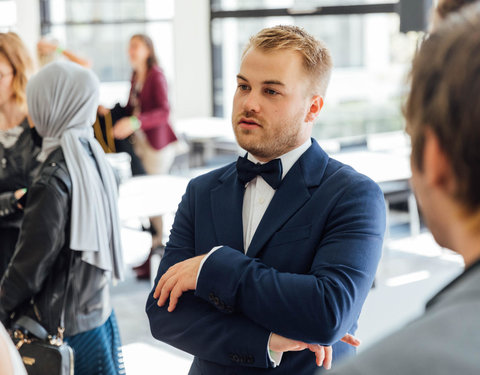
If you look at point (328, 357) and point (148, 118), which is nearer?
point (328, 357)

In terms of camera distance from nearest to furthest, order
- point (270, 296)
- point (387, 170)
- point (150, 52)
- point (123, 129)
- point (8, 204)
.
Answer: point (270, 296), point (8, 204), point (387, 170), point (123, 129), point (150, 52)

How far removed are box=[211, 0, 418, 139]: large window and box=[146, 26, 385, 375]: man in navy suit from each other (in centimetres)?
596

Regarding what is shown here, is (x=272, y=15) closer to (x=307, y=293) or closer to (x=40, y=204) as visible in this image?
(x=40, y=204)

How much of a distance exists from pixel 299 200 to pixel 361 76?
6967 mm

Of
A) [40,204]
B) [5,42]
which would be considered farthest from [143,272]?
[40,204]

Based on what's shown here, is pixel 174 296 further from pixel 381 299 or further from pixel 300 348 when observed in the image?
pixel 381 299

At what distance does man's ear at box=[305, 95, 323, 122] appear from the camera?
6.24 ft

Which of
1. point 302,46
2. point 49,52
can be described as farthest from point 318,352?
point 49,52

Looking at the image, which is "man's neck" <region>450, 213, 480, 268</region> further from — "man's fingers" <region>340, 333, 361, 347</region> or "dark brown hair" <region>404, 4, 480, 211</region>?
"man's fingers" <region>340, 333, 361, 347</region>

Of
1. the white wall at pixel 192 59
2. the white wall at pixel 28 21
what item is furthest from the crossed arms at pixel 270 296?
the white wall at pixel 28 21

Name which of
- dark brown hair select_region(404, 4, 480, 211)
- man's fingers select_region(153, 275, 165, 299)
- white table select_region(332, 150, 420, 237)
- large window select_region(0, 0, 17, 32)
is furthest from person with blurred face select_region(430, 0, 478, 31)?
large window select_region(0, 0, 17, 32)

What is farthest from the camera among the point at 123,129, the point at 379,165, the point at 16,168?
the point at 379,165

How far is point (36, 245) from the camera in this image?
243cm

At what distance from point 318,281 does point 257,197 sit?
0.34m
